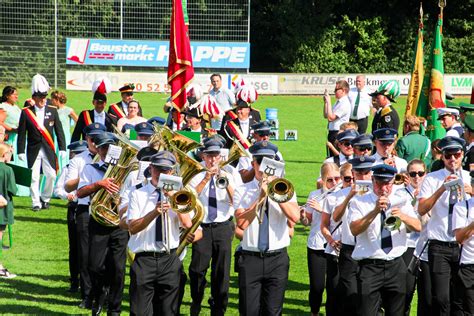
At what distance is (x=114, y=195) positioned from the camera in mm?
10742

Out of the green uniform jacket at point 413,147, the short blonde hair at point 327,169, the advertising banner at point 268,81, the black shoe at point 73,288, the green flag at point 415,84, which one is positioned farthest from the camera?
the advertising banner at point 268,81

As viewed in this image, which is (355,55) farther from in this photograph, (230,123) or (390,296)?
(390,296)

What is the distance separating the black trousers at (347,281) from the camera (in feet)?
32.6

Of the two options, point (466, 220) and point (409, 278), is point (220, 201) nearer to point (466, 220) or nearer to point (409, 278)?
point (409, 278)

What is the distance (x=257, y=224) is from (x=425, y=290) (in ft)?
6.77

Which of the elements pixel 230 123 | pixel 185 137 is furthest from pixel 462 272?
pixel 230 123

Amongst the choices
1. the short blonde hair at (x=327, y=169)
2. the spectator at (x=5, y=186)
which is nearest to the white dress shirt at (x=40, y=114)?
the spectator at (x=5, y=186)

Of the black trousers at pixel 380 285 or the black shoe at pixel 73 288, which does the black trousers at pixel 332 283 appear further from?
the black shoe at pixel 73 288

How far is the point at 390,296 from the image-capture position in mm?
9336

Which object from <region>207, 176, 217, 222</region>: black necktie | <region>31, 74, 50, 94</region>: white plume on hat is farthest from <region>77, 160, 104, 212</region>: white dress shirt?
<region>31, 74, 50, 94</region>: white plume on hat

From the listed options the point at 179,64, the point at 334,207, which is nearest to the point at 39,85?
the point at 179,64

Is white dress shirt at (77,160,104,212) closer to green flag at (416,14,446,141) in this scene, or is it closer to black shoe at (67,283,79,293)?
black shoe at (67,283,79,293)

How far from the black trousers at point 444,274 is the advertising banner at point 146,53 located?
1319 inches

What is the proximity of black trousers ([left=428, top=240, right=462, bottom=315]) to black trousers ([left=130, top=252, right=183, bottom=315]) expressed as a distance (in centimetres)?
263
